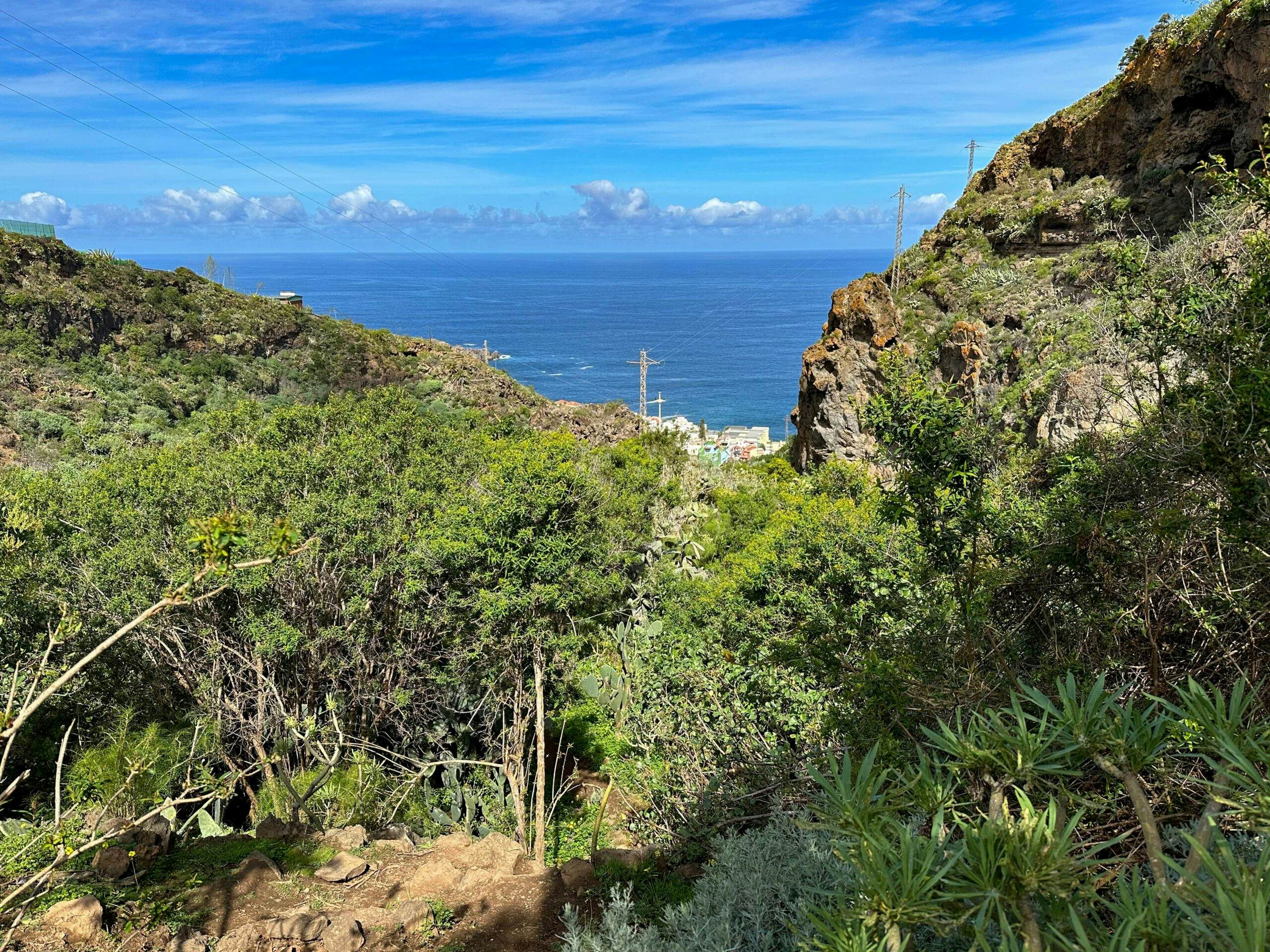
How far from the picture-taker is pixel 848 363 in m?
24.0

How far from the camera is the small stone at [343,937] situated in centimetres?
491

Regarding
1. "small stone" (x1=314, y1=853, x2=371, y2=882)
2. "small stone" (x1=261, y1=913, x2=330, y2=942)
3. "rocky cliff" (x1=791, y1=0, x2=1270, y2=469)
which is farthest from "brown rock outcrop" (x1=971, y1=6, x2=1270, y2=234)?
"small stone" (x1=261, y1=913, x2=330, y2=942)

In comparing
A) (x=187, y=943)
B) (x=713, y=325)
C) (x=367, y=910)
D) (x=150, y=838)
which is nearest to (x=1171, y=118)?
(x=367, y=910)

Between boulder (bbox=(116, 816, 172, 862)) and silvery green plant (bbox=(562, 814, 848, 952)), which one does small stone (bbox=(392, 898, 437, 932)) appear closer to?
silvery green plant (bbox=(562, 814, 848, 952))

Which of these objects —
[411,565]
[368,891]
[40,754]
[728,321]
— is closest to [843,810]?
[368,891]

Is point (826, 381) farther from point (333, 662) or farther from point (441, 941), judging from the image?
point (441, 941)

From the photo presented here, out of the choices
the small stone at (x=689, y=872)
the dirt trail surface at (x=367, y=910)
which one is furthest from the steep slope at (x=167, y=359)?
the small stone at (x=689, y=872)

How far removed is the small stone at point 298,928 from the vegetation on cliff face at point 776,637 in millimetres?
1364

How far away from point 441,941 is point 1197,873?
15.9 feet

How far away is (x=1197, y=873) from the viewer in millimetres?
2104

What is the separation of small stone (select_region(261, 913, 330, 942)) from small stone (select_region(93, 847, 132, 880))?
4.29 feet

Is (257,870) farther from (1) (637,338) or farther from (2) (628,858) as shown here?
(1) (637,338)

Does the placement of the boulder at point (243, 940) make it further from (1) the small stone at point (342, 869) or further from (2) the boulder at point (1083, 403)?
(2) the boulder at point (1083, 403)

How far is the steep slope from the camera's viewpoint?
2803 cm
